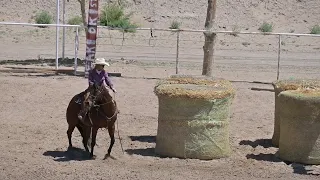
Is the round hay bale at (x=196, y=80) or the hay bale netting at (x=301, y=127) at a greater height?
the round hay bale at (x=196, y=80)

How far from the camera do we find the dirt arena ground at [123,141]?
11.0m

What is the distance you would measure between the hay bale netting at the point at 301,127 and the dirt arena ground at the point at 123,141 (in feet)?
0.65

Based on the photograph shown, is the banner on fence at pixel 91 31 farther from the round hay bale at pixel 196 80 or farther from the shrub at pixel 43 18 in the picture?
the shrub at pixel 43 18

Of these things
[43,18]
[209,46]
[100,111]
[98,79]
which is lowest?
[100,111]

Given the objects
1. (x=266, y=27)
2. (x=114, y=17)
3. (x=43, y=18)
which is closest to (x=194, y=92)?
(x=114, y=17)

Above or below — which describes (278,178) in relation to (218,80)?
below

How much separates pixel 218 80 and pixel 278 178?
11.1 feet

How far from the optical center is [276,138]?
44.3 ft

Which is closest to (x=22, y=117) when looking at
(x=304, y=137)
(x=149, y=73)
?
(x=304, y=137)

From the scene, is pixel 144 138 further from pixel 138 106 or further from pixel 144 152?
pixel 138 106

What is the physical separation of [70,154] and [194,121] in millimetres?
2150

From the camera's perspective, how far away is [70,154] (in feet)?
40.3

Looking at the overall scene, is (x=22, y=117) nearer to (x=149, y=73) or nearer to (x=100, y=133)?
(x=100, y=133)

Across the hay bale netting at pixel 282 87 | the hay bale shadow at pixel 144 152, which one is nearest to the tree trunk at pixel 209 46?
the hay bale netting at pixel 282 87
